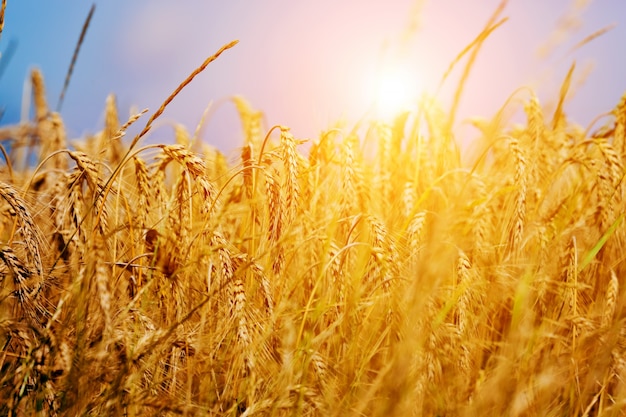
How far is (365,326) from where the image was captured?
163 centimetres

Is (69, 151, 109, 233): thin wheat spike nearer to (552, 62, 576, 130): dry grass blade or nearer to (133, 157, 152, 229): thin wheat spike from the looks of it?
(133, 157, 152, 229): thin wheat spike

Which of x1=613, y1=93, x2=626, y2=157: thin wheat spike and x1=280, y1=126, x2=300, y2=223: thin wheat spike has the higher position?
x1=613, y1=93, x2=626, y2=157: thin wheat spike

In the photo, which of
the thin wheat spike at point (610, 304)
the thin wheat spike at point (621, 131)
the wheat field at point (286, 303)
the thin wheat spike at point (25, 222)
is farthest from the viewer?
the thin wheat spike at point (621, 131)

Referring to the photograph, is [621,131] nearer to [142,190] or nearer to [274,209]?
[274,209]

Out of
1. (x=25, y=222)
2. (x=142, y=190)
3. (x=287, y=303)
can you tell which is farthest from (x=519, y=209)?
(x=25, y=222)

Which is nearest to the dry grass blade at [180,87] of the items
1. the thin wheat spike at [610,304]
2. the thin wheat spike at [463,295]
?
the thin wheat spike at [463,295]

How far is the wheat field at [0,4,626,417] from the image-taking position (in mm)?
1263

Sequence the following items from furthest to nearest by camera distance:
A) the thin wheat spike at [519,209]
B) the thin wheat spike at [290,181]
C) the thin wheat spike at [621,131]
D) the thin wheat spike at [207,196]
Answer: the thin wheat spike at [621,131] < the thin wheat spike at [519,209] < the thin wheat spike at [290,181] < the thin wheat spike at [207,196]

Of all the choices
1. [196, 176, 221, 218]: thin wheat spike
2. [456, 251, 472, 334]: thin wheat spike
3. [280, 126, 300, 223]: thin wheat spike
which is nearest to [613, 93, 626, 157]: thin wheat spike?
[456, 251, 472, 334]: thin wheat spike

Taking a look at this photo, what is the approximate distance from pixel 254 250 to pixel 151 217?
36 cm

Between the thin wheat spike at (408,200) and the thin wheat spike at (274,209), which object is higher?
the thin wheat spike at (408,200)

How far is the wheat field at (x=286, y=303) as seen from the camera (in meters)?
1.26

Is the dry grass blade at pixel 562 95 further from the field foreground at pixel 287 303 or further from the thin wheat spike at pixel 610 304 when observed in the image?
the thin wheat spike at pixel 610 304

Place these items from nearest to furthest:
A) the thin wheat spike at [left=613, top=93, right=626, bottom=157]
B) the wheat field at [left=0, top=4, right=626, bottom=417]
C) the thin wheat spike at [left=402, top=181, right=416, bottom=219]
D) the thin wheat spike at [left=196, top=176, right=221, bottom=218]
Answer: the wheat field at [left=0, top=4, right=626, bottom=417]
the thin wheat spike at [left=196, top=176, right=221, bottom=218]
the thin wheat spike at [left=402, top=181, right=416, bottom=219]
the thin wheat spike at [left=613, top=93, right=626, bottom=157]
